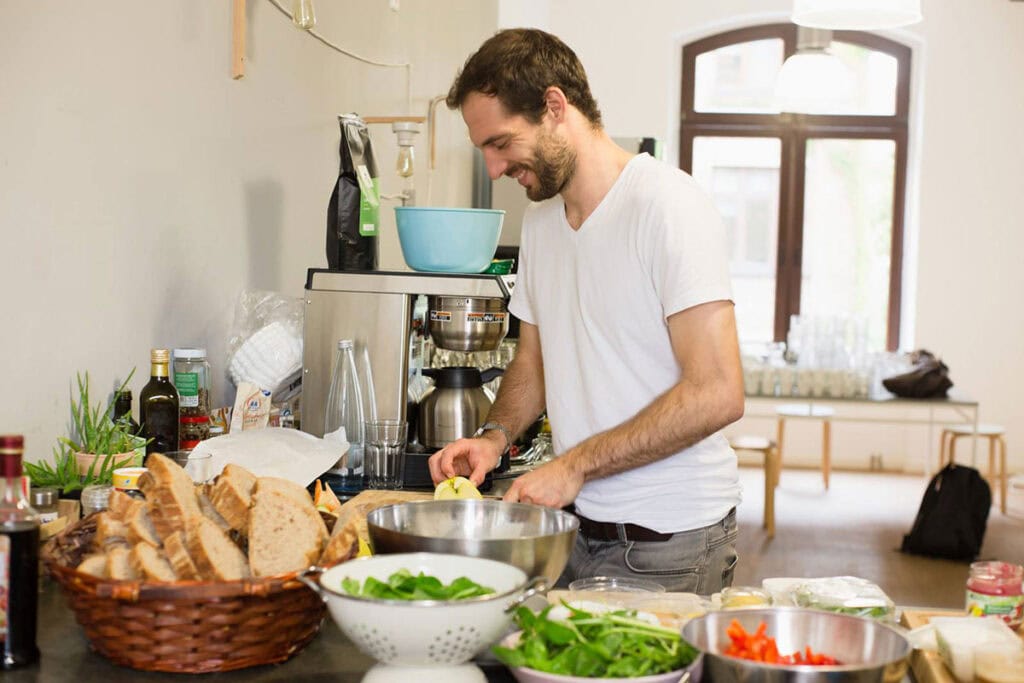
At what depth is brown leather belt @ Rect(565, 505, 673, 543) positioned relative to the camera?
1967 mm

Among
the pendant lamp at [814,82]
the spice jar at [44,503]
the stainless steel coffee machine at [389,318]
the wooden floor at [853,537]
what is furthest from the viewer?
the pendant lamp at [814,82]

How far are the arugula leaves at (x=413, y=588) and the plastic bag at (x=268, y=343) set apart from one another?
4.29 ft

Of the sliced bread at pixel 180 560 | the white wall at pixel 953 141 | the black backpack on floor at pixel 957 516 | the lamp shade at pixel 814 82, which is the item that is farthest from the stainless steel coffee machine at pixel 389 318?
the white wall at pixel 953 141

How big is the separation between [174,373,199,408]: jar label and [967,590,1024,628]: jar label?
4.72 ft

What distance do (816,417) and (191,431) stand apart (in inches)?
198

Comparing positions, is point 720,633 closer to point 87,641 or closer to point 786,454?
point 87,641

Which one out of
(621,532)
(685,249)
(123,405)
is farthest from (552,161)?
(123,405)

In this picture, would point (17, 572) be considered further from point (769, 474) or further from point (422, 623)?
point (769, 474)

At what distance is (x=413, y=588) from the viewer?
1.17 meters

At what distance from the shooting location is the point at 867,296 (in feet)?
27.9

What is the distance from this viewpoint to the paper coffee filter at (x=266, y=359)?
2449mm

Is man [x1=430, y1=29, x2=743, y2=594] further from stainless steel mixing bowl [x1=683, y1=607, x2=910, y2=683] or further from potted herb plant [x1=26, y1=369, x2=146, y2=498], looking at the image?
stainless steel mixing bowl [x1=683, y1=607, x2=910, y2=683]

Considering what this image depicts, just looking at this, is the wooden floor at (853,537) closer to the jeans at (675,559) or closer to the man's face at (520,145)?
the jeans at (675,559)

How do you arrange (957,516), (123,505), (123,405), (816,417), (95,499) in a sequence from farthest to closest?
(816,417) → (957,516) → (123,405) → (95,499) → (123,505)
